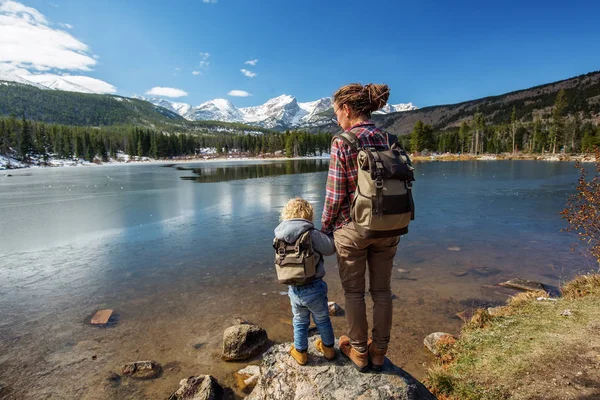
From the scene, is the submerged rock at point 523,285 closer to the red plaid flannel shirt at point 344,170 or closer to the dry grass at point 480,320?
the dry grass at point 480,320

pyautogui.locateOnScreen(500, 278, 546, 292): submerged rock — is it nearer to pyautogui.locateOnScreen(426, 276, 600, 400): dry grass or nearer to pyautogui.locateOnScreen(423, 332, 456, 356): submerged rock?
pyautogui.locateOnScreen(426, 276, 600, 400): dry grass

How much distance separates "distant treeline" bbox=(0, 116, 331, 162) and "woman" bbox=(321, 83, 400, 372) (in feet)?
445

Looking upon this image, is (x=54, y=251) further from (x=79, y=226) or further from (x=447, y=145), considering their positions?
(x=447, y=145)

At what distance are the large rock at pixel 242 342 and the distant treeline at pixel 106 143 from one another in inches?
5230

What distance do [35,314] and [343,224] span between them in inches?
336

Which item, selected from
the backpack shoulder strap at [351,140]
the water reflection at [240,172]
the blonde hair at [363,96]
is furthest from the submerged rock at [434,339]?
the water reflection at [240,172]

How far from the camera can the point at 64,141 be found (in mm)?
121625

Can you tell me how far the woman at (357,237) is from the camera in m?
3.29

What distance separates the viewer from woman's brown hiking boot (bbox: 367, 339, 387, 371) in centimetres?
359

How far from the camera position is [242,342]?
20.5ft

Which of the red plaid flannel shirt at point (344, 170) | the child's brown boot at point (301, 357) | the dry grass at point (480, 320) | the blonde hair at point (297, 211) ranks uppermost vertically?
the red plaid flannel shirt at point (344, 170)

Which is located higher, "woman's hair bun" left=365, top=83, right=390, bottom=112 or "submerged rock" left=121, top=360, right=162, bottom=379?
"woman's hair bun" left=365, top=83, right=390, bottom=112

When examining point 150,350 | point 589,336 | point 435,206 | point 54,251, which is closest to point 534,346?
point 589,336

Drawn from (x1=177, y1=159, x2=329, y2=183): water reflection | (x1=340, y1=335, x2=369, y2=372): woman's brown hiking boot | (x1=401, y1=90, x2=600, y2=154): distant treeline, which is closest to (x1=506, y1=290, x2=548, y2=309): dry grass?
(x1=340, y1=335, x2=369, y2=372): woman's brown hiking boot
